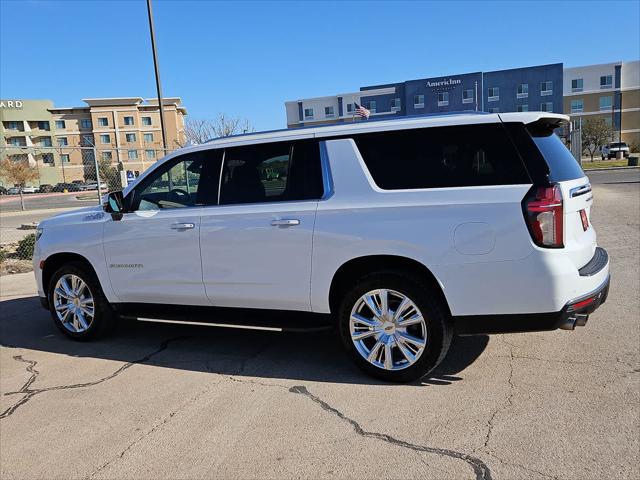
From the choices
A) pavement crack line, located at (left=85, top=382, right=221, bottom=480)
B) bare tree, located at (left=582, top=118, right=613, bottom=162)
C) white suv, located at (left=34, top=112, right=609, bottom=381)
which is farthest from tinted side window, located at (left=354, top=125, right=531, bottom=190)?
bare tree, located at (left=582, top=118, right=613, bottom=162)

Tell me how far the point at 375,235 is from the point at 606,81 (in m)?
88.8

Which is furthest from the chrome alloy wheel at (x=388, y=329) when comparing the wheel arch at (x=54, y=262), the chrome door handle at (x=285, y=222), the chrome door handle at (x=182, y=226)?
the wheel arch at (x=54, y=262)

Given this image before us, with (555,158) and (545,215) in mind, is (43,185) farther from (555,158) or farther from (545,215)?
(545,215)

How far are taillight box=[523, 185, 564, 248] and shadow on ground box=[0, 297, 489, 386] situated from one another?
1.31 m

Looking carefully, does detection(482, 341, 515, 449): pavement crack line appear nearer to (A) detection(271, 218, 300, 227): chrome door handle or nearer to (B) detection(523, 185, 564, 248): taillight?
(B) detection(523, 185, 564, 248): taillight

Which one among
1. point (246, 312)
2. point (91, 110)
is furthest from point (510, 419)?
point (91, 110)

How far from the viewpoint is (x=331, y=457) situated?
10.0ft

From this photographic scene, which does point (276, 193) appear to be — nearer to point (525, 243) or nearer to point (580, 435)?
point (525, 243)

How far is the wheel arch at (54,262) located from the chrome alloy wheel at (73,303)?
0.17 metres

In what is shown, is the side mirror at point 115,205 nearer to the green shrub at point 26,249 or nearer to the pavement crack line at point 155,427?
the pavement crack line at point 155,427

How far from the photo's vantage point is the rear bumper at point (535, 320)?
3.52 metres

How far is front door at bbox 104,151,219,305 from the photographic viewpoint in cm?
468

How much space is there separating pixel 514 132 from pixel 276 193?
6.26ft

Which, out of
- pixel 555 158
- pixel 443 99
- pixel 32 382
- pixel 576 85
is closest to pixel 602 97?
pixel 576 85
